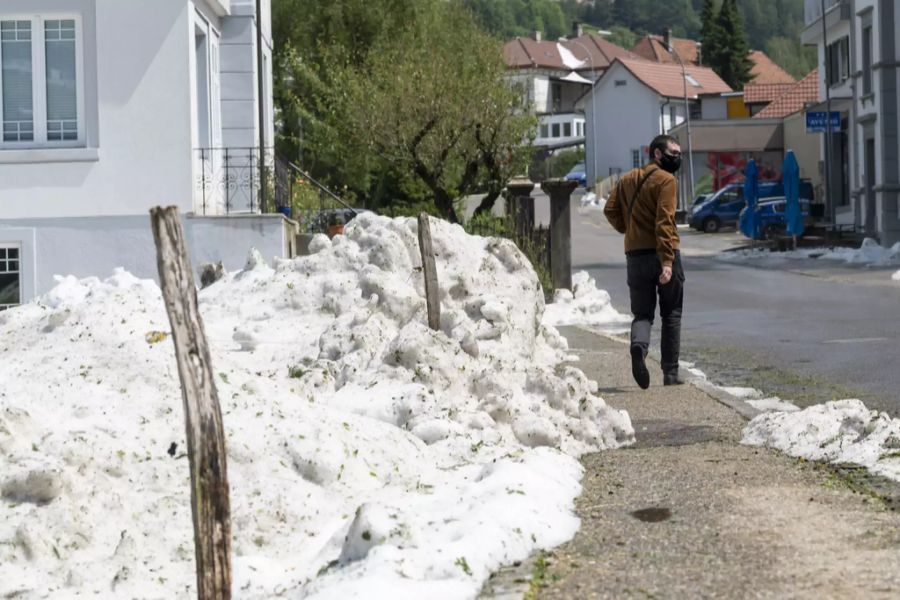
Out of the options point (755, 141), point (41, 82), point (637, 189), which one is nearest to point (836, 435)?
point (637, 189)

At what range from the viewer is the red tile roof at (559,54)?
15512 cm

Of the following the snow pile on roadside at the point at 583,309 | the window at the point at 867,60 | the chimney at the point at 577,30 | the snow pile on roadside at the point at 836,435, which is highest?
the chimney at the point at 577,30

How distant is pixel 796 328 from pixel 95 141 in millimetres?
8410

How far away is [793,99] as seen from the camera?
87.1 meters


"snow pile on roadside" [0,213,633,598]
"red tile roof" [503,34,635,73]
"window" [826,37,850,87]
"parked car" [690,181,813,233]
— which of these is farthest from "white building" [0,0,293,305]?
"red tile roof" [503,34,635,73]

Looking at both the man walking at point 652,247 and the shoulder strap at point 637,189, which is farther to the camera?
the shoulder strap at point 637,189

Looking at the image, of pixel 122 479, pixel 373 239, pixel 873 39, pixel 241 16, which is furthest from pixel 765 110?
pixel 122 479

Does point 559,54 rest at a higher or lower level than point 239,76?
higher

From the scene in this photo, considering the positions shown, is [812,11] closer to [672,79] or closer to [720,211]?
[720,211]

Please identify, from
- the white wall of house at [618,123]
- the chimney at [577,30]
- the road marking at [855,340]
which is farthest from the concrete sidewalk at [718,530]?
the chimney at [577,30]

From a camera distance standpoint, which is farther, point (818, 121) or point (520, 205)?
point (818, 121)

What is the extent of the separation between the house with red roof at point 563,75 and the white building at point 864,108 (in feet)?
198

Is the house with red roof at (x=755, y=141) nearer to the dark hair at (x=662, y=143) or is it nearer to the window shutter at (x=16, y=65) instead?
the window shutter at (x=16, y=65)

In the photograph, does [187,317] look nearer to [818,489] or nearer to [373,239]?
[818,489]
